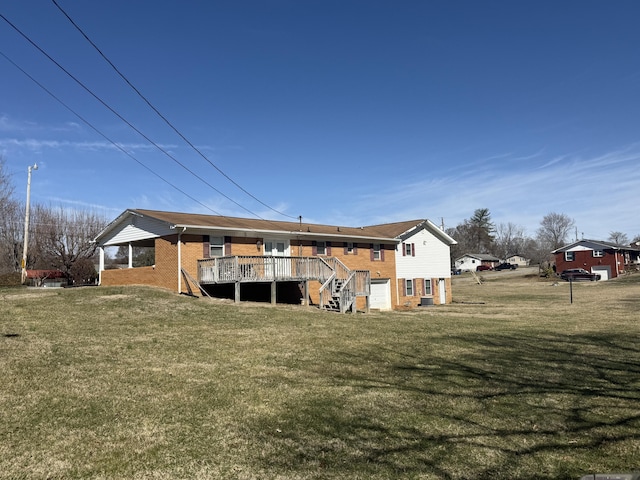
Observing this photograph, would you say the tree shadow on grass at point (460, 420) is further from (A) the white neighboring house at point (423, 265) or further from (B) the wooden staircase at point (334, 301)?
(A) the white neighboring house at point (423, 265)

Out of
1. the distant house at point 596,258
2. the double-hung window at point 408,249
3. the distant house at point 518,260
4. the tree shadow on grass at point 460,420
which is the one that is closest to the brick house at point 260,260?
the double-hung window at point 408,249

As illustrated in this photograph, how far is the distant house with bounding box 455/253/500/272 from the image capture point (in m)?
96.2

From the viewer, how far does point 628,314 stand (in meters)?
21.1

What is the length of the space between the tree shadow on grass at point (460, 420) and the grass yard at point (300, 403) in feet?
0.09

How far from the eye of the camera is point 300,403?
661cm

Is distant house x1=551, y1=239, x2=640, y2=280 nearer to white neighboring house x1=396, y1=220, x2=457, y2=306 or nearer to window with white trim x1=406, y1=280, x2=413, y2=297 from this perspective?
white neighboring house x1=396, y1=220, x2=457, y2=306

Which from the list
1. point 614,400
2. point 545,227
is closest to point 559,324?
point 614,400

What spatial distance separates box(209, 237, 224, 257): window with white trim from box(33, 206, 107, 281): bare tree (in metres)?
18.8

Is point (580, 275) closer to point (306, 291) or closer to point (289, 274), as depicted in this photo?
point (306, 291)

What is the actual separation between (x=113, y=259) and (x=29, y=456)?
2620 inches

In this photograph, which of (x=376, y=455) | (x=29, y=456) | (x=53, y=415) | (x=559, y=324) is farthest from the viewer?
(x=559, y=324)

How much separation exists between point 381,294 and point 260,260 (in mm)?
12558

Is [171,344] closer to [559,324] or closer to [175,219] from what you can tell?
[175,219]

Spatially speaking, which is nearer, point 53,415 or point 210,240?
point 53,415
